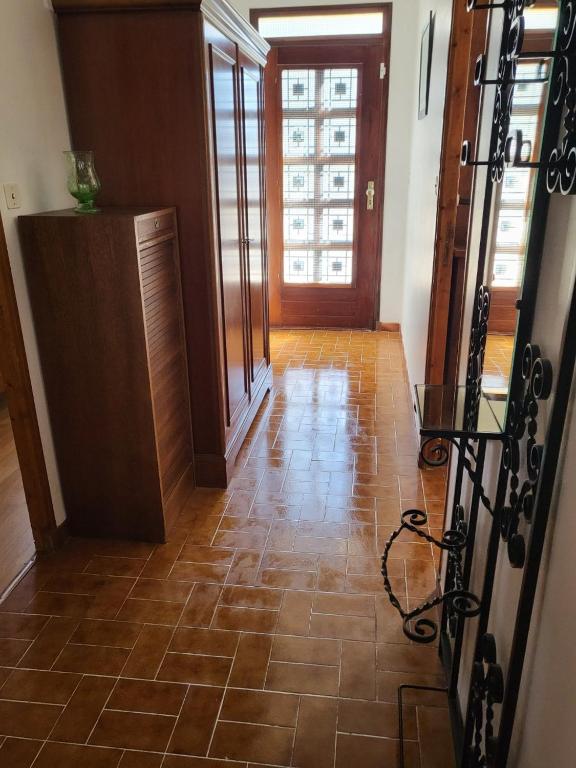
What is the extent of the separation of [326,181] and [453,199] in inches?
110

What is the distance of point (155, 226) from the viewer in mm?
2410

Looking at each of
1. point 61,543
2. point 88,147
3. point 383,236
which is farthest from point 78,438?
point 383,236

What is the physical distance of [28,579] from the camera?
242cm

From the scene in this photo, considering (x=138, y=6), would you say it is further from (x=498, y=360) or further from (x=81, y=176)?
(x=498, y=360)

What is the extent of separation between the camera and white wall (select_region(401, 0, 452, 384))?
3104 mm

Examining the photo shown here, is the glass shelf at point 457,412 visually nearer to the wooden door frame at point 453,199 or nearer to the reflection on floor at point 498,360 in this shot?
the reflection on floor at point 498,360

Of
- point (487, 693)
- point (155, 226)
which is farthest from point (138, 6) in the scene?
point (487, 693)

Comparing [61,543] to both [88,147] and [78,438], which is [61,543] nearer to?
[78,438]

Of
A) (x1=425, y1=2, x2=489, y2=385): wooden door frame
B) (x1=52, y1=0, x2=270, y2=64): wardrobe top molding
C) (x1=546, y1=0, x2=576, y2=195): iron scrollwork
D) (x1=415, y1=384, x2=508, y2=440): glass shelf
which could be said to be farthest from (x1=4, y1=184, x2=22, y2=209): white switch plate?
(x1=546, y1=0, x2=576, y2=195): iron scrollwork

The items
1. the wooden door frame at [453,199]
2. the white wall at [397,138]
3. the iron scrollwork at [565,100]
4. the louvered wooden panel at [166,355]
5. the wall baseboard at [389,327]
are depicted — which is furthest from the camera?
the wall baseboard at [389,327]

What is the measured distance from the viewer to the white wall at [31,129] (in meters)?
2.14

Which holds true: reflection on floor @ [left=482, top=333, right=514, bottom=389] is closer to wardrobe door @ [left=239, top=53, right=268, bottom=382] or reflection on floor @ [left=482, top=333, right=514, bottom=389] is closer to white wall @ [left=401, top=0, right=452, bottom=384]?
white wall @ [left=401, top=0, right=452, bottom=384]

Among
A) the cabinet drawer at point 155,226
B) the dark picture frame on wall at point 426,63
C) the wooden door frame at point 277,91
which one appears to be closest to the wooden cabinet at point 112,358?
the cabinet drawer at point 155,226

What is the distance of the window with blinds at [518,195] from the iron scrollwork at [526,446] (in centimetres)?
24
